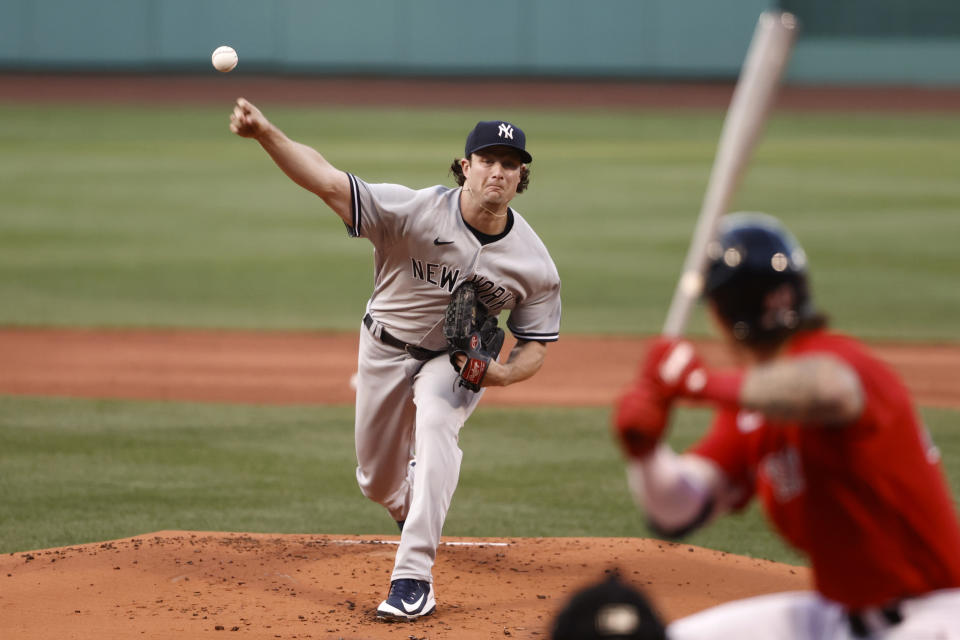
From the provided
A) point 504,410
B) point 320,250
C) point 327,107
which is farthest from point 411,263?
point 327,107

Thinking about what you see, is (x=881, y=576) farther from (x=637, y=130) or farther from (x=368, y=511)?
(x=637, y=130)

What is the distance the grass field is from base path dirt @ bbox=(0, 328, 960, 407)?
50cm

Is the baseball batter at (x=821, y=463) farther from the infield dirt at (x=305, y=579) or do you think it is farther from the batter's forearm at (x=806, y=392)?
the infield dirt at (x=305, y=579)

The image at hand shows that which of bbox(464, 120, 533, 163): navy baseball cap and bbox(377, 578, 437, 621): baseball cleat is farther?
bbox(464, 120, 533, 163): navy baseball cap

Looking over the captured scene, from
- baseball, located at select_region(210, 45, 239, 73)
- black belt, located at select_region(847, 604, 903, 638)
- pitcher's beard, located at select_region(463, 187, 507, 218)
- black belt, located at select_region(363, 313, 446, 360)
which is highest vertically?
baseball, located at select_region(210, 45, 239, 73)

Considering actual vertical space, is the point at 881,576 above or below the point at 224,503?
above

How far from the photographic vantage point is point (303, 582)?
6020mm

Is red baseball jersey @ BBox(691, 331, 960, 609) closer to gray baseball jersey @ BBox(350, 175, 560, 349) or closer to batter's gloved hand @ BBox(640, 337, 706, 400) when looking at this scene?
batter's gloved hand @ BBox(640, 337, 706, 400)

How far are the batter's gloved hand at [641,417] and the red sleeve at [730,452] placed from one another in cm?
26

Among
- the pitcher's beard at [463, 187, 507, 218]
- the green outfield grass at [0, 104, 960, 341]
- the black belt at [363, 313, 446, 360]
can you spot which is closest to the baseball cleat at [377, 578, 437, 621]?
the black belt at [363, 313, 446, 360]

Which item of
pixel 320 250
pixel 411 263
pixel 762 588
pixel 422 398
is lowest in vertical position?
pixel 320 250

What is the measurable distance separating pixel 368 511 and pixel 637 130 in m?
25.5

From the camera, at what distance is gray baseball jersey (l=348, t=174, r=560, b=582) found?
18.3 ft

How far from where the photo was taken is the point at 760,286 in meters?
2.95
